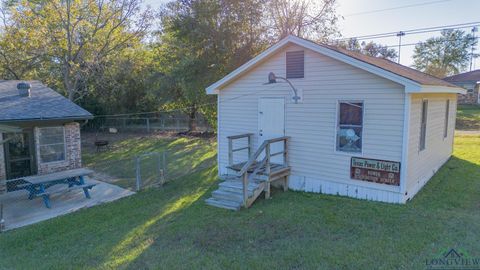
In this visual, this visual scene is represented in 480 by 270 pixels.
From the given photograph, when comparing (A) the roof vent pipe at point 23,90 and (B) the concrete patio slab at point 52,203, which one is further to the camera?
(A) the roof vent pipe at point 23,90

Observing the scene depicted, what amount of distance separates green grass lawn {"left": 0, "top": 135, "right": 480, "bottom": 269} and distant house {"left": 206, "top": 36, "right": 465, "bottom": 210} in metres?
0.46

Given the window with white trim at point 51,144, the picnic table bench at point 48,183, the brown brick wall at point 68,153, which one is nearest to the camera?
the picnic table bench at point 48,183

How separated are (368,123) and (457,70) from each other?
51422 mm

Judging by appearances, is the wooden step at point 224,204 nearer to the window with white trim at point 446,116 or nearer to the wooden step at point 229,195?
the wooden step at point 229,195

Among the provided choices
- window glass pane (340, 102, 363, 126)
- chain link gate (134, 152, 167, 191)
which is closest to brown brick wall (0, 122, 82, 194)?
chain link gate (134, 152, 167, 191)

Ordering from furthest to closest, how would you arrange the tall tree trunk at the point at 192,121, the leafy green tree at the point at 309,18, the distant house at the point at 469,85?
the distant house at the point at 469,85
the tall tree trunk at the point at 192,121
the leafy green tree at the point at 309,18

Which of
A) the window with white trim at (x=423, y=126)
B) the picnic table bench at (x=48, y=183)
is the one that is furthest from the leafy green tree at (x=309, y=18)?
the picnic table bench at (x=48, y=183)

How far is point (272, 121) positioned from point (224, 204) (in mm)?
2817

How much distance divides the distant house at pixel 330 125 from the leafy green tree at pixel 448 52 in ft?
145

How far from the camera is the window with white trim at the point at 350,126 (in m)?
7.34

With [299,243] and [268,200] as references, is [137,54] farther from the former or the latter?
A: [299,243]

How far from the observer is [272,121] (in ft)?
28.7

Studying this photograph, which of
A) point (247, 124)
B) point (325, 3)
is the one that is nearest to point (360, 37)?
point (325, 3)

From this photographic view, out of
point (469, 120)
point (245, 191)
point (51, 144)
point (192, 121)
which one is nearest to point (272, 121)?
point (245, 191)
